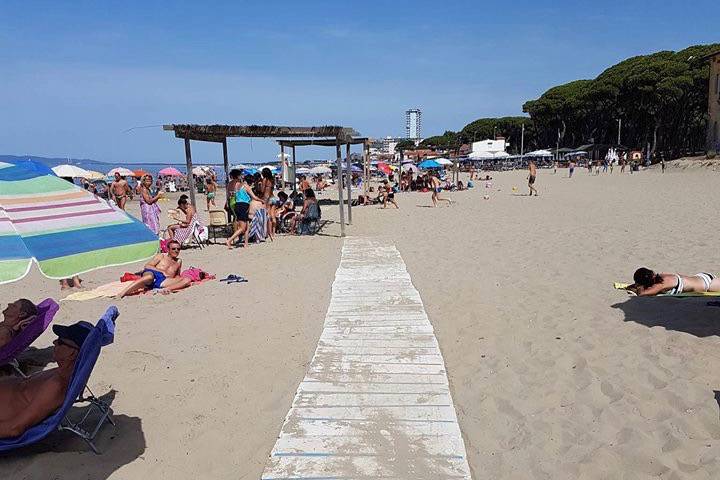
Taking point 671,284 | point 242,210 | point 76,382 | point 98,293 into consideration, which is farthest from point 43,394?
point 242,210

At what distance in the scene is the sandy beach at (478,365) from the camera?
Answer: 2.70 meters

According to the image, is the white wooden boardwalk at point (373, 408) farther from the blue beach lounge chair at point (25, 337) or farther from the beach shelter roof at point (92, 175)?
the beach shelter roof at point (92, 175)

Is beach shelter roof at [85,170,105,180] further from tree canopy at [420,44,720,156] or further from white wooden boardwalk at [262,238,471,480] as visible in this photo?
tree canopy at [420,44,720,156]

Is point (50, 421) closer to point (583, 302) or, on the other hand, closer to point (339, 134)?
point (583, 302)

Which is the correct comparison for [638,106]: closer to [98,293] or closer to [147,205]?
[147,205]

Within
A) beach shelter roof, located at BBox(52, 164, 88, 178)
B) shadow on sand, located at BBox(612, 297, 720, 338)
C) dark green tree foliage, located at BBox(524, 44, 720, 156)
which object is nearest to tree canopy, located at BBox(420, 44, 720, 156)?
dark green tree foliage, located at BBox(524, 44, 720, 156)

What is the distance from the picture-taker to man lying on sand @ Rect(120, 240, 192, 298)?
604cm

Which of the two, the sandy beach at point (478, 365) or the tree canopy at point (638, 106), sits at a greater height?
the tree canopy at point (638, 106)

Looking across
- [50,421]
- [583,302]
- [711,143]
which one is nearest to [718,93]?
[711,143]

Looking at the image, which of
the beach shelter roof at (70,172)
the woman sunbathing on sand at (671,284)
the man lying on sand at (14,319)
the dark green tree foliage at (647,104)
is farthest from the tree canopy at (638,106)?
the man lying on sand at (14,319)

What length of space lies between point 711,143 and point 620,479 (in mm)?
41234

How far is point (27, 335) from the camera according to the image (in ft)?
11.6

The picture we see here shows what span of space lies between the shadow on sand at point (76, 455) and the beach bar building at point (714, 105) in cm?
4070

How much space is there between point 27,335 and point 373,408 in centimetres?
248
